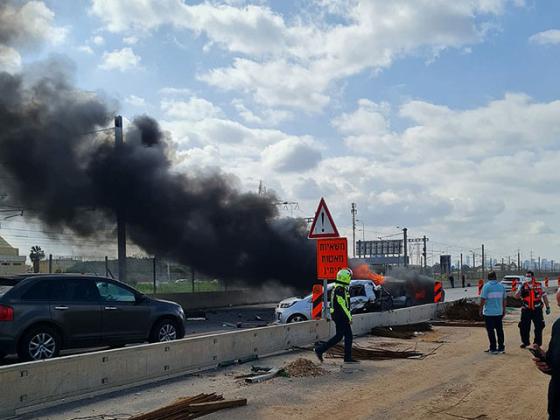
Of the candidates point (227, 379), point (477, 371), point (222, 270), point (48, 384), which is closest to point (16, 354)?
point (48, 384)

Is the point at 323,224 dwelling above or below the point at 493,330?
above

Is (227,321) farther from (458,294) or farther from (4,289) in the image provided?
(458,294)

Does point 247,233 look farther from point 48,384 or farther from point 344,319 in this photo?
point 48,384

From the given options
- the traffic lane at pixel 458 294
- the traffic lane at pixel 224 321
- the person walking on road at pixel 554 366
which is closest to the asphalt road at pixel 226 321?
the traffic lane at pixel 224 321

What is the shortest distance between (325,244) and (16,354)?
5.53 meters

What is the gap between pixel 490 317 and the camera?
35.6ft

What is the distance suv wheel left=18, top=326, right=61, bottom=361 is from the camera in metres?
8.88

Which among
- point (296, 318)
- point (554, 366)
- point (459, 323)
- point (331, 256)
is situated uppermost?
point (331, 256)

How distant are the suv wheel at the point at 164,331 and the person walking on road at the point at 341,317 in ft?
9.80

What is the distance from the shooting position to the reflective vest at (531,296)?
1142 centimetres

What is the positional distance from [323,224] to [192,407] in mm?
5274

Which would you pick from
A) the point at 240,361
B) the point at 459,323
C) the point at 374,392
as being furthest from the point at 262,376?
the point at 459,323

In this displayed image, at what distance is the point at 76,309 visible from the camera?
959cm

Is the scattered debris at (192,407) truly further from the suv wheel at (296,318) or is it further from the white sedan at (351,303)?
the suv wheel at (296,318)
